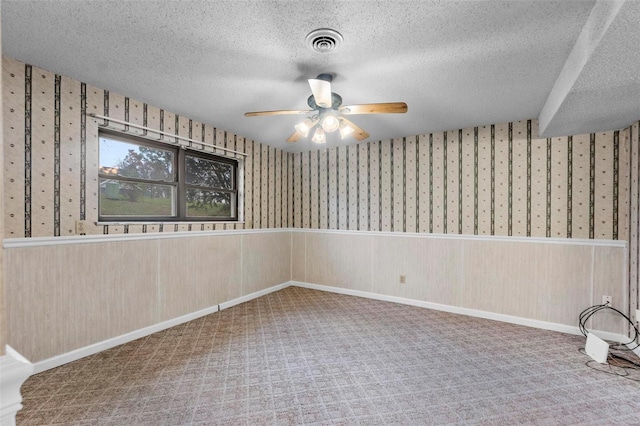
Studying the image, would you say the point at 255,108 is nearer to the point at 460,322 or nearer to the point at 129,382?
the point at 129,382

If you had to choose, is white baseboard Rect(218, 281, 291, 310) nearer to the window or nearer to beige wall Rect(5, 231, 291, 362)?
beige wall Rect(5, 231, 291, 362)

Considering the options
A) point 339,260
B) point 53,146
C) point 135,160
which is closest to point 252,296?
point 339,260

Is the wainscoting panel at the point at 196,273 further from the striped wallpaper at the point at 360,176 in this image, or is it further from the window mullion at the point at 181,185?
the window mullion at the point at 181,185

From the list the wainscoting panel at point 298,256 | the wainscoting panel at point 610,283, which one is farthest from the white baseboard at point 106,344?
the wainscoting panel at point 610,283

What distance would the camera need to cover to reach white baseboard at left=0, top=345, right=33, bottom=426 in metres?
0.76

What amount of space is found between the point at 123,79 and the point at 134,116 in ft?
1.64

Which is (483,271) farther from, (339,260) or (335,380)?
(335,380)

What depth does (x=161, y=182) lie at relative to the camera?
3332 millimetres

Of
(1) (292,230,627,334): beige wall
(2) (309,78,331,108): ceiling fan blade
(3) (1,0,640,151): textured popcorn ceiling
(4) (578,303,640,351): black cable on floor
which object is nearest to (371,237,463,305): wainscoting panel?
(1) (292,230,627,334): beige wall

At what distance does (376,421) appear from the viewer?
6.16 feet

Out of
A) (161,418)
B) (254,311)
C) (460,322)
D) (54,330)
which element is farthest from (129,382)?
(460,322)

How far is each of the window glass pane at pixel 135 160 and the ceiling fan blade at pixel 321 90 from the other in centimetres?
206

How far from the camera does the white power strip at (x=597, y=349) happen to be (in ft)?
8.38

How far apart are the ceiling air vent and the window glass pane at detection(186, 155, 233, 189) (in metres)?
2.26
